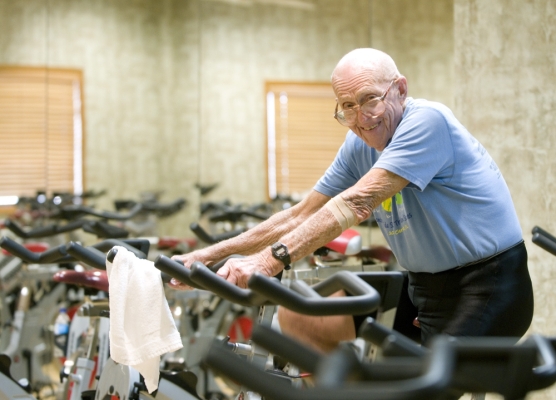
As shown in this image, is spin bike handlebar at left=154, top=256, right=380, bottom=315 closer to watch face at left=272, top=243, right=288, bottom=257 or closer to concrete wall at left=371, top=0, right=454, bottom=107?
watch face at left=272, top=243, right=288, bottom=257

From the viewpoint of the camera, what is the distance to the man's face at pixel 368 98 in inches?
76.9

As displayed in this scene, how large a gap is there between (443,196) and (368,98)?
30 cm

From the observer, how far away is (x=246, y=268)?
67.1 inches

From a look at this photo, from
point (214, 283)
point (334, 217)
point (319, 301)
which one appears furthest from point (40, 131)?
point (319, 301)

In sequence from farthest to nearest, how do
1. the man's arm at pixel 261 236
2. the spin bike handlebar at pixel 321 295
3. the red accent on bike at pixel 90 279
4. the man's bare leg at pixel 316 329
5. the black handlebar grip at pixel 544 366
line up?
the red accent on bike at pixel 90 279
the man's arm at pixel 261 236
the man's bare leg at pixel 316 329
the spin bike handlebar at pixel 321 295
the black handlebar grip at pixel 544 366

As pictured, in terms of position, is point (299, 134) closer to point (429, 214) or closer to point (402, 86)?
point (402, 86)

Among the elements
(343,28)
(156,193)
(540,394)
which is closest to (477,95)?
(540,394)

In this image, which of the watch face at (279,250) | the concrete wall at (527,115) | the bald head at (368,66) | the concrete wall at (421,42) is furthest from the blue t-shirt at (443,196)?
the concrete wall at (421,42)

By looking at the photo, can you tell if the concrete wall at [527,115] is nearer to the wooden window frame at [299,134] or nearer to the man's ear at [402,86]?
the man's ear at [402,86]

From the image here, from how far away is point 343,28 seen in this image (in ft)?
16.0

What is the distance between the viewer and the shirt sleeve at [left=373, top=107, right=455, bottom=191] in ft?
5.88

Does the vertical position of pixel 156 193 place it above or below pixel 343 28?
below

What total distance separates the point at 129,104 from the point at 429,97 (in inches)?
180

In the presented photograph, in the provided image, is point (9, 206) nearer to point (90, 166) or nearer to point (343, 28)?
point (90, 166)
